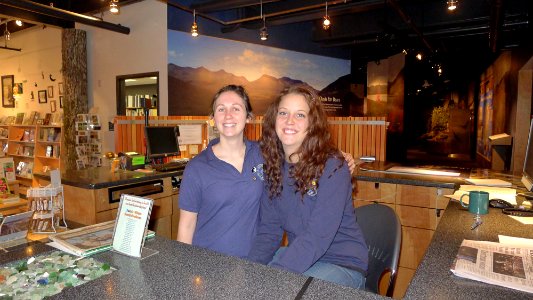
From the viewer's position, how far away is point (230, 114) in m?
2.02

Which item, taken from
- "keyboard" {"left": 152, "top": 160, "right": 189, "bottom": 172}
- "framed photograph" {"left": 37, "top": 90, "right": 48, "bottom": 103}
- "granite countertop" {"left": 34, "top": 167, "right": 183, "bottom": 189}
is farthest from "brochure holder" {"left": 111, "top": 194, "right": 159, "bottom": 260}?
"framed photograph" {"left": 37, "top": 90, "right": 48, "bottom": 103}

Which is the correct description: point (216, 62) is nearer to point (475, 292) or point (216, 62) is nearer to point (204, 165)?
point (204, 165)

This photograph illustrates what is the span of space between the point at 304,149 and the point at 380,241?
568mm

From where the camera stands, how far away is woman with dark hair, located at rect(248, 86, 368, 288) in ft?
5.27

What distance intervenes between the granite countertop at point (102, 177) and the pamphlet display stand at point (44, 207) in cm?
140

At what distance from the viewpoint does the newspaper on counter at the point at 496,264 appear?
1.18 m

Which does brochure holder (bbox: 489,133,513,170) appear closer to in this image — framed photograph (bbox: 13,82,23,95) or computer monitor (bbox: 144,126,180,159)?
computer monitor (bbox: 144,126,180,159)

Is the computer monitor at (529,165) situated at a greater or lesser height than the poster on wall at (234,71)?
lesser

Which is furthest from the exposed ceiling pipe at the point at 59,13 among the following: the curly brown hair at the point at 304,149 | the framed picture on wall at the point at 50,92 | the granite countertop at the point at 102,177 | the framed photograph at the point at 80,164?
the curly brown hair at the point at 304,149

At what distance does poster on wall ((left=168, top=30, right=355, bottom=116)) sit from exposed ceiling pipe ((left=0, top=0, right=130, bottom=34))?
1142 millimetres

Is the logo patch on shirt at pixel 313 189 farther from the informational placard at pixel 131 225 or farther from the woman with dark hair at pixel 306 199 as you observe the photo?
the informational placard at pixel 131 225

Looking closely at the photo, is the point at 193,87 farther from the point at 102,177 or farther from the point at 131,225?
the point at 131,225

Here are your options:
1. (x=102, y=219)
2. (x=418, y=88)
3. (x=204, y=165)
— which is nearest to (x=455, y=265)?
(x=204, y=165)

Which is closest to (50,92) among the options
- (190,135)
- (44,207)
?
(190,135)
